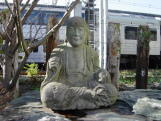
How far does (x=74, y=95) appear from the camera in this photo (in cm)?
410

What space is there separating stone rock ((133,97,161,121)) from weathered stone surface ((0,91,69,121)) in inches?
45.4

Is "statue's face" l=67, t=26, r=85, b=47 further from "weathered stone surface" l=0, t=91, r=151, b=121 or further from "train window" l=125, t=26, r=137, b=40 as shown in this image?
"train window" l=125, t=26, r=137, b=40

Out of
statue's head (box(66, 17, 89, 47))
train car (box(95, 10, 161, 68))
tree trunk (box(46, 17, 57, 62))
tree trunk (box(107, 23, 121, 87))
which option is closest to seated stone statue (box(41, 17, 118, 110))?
statue's head (box(66, 17, 89, 47))

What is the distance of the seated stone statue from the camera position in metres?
4.07

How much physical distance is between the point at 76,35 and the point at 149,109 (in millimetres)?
1587

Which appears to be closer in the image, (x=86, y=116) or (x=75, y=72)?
(x=86, y=116)

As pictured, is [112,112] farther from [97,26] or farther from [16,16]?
[97,26]

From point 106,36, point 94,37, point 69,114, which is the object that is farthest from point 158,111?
point 94,37

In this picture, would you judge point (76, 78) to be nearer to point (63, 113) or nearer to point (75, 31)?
point (63, 113)

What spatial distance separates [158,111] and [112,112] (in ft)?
2.12

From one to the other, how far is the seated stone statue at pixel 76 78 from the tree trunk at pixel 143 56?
3679mm

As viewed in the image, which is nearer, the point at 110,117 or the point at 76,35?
the point at 110,117

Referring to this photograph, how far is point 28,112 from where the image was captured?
13.1ft

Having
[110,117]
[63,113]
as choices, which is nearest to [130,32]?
[63,113]
